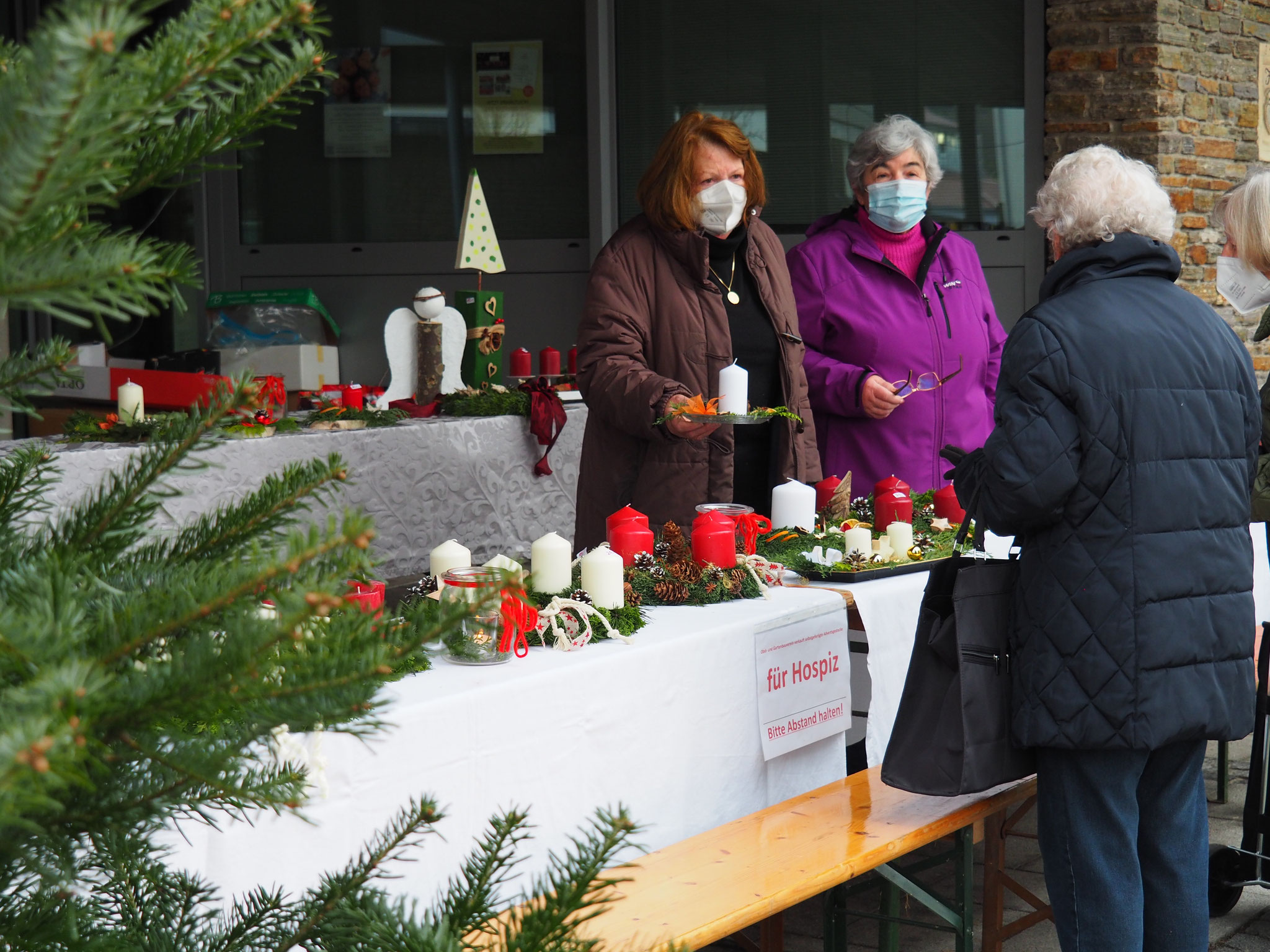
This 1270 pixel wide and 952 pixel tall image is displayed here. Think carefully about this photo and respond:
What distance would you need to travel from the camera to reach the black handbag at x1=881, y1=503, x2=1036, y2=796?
2.28m

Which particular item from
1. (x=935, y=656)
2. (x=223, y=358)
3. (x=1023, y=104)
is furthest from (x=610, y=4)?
(x=935, y=656)

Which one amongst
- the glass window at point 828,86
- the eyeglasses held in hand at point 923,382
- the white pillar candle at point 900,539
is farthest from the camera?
the glass window at point 828,86

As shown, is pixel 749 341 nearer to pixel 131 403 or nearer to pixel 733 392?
pixel 733 392

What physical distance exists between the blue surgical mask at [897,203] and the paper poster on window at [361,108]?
13.1ft

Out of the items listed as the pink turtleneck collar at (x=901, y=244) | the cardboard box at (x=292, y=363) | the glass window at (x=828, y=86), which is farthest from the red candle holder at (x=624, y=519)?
the glass window at (x=828, y=86)

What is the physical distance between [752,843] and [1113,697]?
26.1 inches

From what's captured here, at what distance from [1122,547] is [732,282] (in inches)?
58.7

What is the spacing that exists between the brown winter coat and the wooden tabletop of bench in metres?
0.90

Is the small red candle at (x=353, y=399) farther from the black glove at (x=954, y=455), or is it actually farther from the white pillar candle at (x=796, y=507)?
the black glove at (x=954, y=455)

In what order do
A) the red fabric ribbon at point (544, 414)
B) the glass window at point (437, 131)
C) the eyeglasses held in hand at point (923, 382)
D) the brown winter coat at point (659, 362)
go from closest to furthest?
the brown winter coat at point (659, 362) → the eyeglasses held in hand at point (923, 382) → the red fabric ribbon at point (544, 414) → the glass window at point (437, 131)

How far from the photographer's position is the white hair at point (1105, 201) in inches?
88.8

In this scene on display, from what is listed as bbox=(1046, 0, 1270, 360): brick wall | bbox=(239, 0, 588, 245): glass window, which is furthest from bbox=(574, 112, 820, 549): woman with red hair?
bbox=(239, 0, 588, 245): glass window

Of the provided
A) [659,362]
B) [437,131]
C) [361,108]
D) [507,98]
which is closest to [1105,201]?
[659,362]

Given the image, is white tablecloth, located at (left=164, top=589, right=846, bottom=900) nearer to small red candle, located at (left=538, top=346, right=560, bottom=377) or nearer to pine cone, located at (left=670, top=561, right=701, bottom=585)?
pine cone, located at (left=670, top=561, right=701, bottom=585)
